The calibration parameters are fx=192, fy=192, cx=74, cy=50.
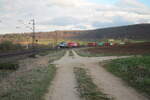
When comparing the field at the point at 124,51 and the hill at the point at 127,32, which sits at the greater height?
the hill at the point at 127,32

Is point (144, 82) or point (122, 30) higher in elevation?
point (122, 30)

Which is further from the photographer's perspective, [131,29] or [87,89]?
[131,29]

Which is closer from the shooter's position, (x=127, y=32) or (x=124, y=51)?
(x=124, y=51)

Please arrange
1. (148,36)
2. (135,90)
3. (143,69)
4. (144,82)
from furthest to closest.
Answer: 1. (148,36)
2. (143,69)
3. (144,82)
4. (135,90)

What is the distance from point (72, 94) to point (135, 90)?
9.93 feet

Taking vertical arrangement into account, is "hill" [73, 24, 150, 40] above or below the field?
above

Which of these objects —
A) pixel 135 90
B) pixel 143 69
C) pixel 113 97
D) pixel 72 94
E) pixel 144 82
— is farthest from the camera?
pixel 143 69

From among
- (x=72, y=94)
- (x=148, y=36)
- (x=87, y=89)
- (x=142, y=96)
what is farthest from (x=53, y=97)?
(x=148, y=36)

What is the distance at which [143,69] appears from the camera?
1338cm

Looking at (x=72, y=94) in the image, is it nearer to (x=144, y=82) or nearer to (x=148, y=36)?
(x=144, y=82)

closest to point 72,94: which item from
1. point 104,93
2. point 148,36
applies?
Result: point 104,93

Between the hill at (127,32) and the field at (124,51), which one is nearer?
the field at (124,51)

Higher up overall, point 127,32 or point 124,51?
point 127,32

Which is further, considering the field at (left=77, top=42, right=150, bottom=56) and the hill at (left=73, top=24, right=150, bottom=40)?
the hill at (left=73, top=24, right=150, bottom=40)
